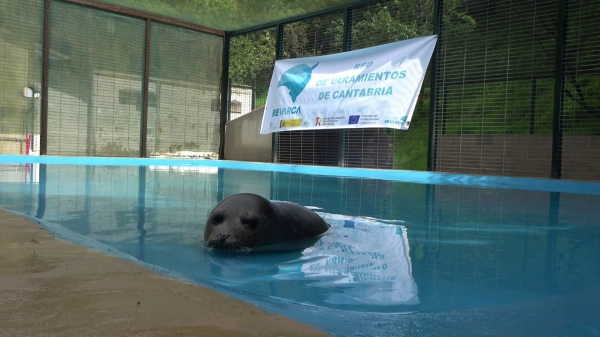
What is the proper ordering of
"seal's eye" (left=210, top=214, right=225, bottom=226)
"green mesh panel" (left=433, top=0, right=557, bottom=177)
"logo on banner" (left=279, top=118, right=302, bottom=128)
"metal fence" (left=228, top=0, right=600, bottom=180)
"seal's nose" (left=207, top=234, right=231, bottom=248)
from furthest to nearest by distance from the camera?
1. "logo on banner" (left=279, top=118, right=302, bottom=128)
2. "green mesh panel" (left=433, top=0, right=557, bottom=177)
3. "metal fence" (left=228, top=0, right=600, bottom=180)
4. "seal's eye" (left=210, top=214, right=225, bottom=226)
5. "seal's nose" (left=207, top=234, right=231, bottom=248)

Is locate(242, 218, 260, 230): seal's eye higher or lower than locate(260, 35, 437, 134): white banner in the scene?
lower

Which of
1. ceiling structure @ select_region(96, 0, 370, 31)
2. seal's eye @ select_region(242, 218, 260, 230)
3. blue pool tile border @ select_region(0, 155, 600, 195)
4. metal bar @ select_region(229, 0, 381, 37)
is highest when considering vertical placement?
ceiling structure @ select_region(96, 0, 370, 31)

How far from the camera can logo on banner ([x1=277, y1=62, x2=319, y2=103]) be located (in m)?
11.6

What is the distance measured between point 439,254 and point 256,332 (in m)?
1.77

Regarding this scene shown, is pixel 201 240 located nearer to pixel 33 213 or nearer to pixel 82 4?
pixel 33 213

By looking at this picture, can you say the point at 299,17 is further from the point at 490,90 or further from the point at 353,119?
the point at 490,90

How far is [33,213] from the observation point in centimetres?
383

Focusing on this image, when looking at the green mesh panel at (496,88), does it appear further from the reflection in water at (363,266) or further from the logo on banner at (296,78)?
the reflection in water at (363,266)

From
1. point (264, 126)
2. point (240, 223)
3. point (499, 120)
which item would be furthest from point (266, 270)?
point (264, 126)

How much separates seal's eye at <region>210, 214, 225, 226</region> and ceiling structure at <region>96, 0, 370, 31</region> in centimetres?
903

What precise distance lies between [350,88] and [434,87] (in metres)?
1.71

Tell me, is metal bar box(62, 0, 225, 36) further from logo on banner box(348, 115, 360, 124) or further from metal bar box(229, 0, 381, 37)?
logo on banner box(348, 115, 360, 124)

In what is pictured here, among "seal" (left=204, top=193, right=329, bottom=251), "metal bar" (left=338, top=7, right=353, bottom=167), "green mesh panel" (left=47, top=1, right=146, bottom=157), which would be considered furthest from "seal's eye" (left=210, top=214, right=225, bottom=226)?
"green mesh panel" (left=47, top=1, right=146, bottom=157)

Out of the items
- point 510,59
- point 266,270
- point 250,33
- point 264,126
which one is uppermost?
point 250,33
